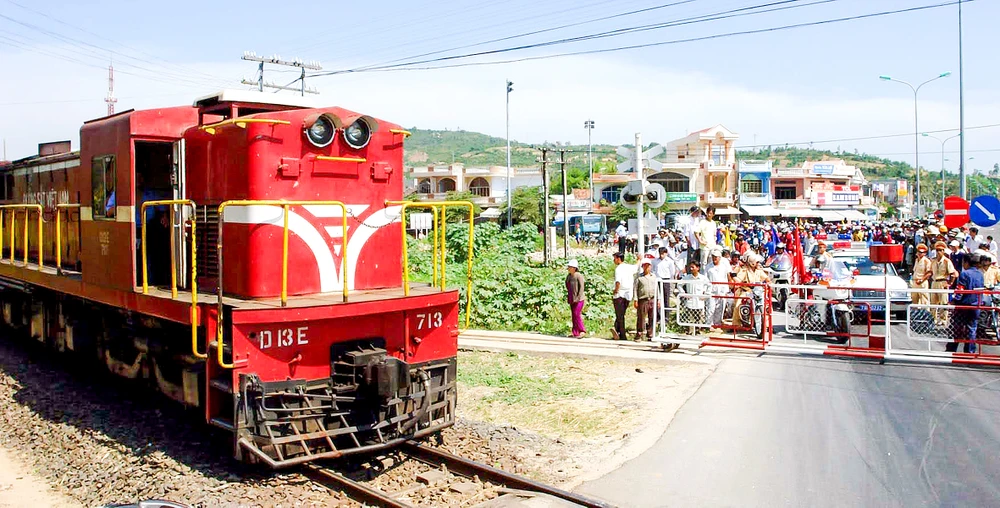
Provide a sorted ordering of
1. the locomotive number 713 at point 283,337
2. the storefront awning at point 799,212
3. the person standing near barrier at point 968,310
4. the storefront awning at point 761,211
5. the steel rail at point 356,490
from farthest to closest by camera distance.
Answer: the storefront awning at point 761,211, the storefront awning at point 799,212, the person standing near barrier at point 968,310, the locomotive number 713 at point 283,337, the steel rail at point 356,490

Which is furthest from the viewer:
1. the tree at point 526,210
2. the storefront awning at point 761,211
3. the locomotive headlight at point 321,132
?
the storefront awning at point 761,211

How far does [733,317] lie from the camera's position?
536 inches

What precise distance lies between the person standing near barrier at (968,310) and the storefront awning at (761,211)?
5671 cm

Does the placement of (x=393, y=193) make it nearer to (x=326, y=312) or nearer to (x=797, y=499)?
(x=326, y=312)

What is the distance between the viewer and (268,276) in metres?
7.62

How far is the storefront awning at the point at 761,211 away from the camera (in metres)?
67.8

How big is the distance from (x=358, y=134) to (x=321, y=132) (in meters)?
0.40

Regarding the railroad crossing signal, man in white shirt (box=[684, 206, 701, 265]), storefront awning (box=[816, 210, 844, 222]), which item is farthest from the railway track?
A: storefront awning (box=[816, 210, 844, 222])

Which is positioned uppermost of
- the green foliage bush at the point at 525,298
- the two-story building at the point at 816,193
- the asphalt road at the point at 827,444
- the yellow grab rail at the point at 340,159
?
the two-story building at the point at 816,193

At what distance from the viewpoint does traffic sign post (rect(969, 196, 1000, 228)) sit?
13930 mm

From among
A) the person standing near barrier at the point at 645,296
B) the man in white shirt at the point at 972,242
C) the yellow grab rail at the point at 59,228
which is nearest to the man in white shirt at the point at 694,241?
the person standing near barrier at the point at 645,296

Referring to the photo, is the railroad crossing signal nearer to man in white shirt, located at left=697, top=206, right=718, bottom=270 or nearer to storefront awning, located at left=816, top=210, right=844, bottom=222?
man in white shirt, located at left=697, top=206, right=718, bottom=270

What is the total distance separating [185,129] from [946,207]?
13347 millimetres

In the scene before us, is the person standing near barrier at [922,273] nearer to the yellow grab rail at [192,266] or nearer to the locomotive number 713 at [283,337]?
the locomotive number 713 at [283,337]
